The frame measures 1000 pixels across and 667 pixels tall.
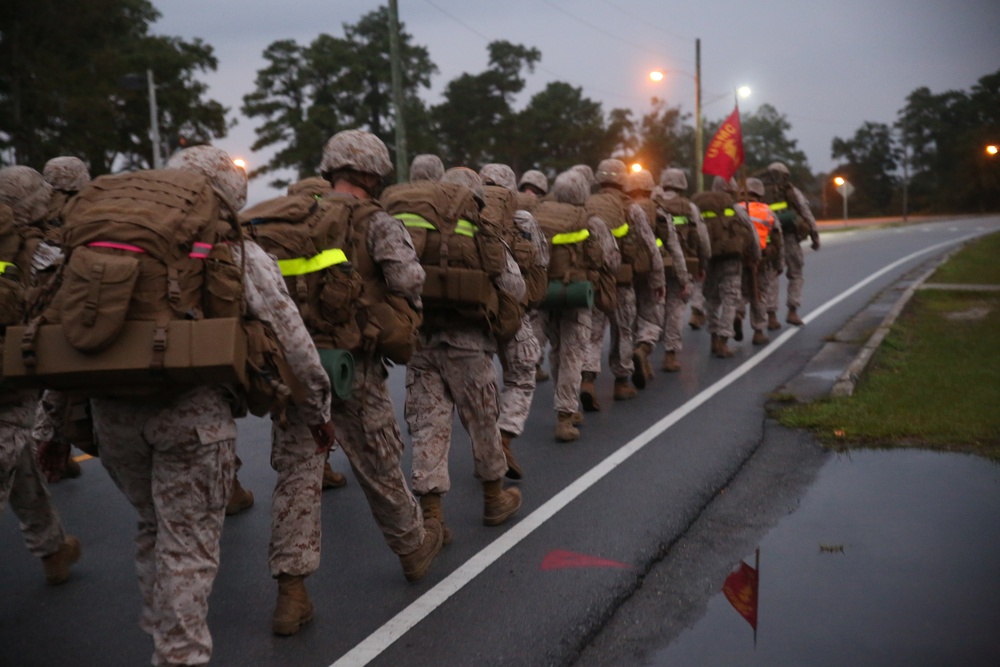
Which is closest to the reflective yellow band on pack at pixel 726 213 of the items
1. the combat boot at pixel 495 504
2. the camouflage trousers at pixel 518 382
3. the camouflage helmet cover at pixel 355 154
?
the camouflage trousers at pixel 518 382

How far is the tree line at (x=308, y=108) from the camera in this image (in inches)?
1526

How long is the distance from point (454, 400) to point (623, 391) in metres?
3.89

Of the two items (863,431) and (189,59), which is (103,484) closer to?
(863,431)

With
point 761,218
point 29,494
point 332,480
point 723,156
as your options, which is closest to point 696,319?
point 761,218

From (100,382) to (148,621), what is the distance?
1.08 m

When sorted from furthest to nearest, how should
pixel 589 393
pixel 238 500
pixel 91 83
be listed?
pixel 91 83
pixel 589 393
pixel 238 500

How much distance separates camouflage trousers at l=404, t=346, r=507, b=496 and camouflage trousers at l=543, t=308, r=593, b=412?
2.18 m

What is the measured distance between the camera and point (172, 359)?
140 inches

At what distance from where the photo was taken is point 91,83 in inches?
1631

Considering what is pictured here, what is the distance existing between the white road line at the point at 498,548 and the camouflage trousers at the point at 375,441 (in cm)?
35

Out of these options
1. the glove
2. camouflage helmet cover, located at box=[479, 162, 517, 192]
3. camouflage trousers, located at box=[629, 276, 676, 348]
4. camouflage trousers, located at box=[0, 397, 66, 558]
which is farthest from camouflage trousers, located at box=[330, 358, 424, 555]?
camouflage trousers, located at box=[629, 276, 676, 348]

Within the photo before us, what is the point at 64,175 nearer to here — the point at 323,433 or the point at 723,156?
the point at 323,433

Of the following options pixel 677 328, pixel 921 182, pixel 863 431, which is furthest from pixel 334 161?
pixel 921 182

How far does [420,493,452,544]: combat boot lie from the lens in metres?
5.90
